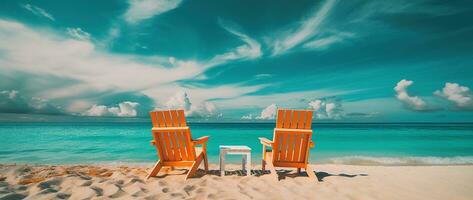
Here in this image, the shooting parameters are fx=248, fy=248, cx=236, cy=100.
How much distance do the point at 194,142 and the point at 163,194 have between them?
1313 mm

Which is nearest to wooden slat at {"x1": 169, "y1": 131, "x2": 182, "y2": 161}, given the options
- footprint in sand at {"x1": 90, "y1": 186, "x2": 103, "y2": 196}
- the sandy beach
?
the sandy beach

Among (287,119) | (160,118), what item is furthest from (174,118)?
(287,119)

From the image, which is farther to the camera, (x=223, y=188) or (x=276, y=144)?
(x=276, y=144)

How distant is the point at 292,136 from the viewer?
4.59m

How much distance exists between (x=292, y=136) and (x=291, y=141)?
10 centimetres

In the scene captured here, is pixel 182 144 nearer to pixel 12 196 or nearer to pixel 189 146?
pixel 189 146

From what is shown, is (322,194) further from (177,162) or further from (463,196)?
(177,162)

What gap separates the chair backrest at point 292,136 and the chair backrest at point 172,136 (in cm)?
157

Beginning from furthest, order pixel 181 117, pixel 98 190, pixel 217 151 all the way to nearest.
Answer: pixel 217 151
pixel 181 117
pixel 98 190

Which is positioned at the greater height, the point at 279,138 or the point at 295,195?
the point at 279,138

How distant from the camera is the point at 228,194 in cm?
323

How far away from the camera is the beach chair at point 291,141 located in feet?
14.6

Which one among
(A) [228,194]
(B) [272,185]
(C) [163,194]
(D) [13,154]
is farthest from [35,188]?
(D) [13,154]

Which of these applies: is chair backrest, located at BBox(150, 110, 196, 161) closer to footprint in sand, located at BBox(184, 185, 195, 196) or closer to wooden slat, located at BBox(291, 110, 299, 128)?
footprint in sand, located at BBox(184, 185, 195, 196)
